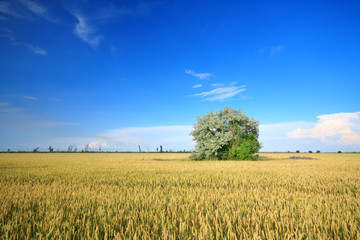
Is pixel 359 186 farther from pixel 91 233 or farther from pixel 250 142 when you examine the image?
pixel 250 142

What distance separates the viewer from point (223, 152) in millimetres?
25609

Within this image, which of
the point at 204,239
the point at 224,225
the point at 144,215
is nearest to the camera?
the point at 204,239

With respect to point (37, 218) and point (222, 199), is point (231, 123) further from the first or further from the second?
point (37, 218)

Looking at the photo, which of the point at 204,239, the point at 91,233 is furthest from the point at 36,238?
the point at 204,239

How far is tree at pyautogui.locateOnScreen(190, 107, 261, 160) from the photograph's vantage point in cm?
2444

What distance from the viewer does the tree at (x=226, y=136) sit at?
80.2ft

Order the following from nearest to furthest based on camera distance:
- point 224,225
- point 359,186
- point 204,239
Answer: point 204,239, point 224,225, point 359,186

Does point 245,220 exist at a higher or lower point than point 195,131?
lower

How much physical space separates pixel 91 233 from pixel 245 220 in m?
2.17

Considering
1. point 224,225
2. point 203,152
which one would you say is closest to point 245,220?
point 224,225

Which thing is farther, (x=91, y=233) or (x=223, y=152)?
(x=223, y=152)

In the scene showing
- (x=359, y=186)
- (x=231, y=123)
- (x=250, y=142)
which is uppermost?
(x=231, y=123)

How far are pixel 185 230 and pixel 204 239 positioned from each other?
0.41m

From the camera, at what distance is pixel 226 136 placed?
80.5 feet
